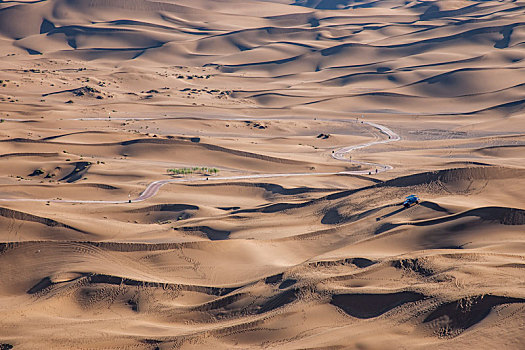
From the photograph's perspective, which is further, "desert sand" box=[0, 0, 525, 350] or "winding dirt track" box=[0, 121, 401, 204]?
"winding dirt track" box=[0, 121, 401, 204]

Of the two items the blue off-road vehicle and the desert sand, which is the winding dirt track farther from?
the blue off-road vehicle

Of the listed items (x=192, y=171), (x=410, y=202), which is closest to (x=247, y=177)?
(x=192, y=171)

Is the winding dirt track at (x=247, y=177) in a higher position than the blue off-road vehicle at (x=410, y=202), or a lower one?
lower

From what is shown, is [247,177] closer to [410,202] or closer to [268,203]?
[268,203]

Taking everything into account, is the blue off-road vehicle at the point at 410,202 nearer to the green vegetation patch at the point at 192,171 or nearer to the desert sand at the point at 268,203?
the desert sand at the point at 268,203

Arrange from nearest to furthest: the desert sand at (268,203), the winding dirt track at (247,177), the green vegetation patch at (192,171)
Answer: the desert sand at (268,203)
the winding dirt track at (247,177)
the green vegetation patch at (192,171)

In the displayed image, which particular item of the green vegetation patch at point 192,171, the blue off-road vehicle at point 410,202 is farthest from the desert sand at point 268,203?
the blue off-road vehicle at point 410,202

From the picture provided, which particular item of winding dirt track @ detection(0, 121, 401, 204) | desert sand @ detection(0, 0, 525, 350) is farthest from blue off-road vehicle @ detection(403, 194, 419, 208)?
winding dirt track @ detection(0, 121, 401, 204)

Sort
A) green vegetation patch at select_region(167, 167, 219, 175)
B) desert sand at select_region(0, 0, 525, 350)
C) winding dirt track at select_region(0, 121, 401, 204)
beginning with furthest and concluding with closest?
green vegetation patch at select_region(167, 167, 219, 175), winding dirt track at select_region(0, 121, 401, 204), desert sand at select_region(0, 0, 525, 350)

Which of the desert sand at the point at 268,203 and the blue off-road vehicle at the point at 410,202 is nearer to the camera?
the desert sand at the point at 268,203
